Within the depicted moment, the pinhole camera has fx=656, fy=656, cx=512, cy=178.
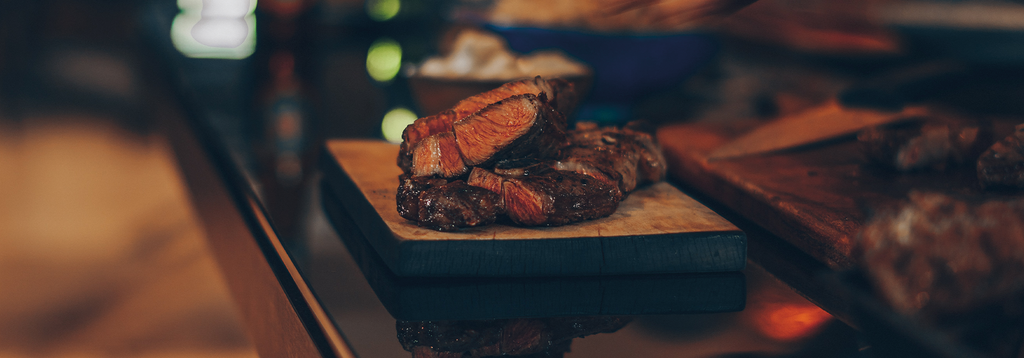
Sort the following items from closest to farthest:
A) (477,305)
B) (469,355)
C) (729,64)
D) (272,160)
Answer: (469,355) < (477,305) < (272,160) < (729,64)

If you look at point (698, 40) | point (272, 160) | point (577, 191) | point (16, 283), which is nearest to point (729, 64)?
point (698, 40)

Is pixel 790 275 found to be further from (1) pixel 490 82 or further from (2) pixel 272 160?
(2) pixel 272 160

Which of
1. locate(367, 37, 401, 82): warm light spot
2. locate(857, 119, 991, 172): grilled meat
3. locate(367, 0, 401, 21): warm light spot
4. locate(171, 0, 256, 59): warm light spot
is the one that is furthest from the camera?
locate(171, 0, 256, 59): warm light spot

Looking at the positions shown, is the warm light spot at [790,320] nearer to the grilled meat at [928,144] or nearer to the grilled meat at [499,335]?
the grilled meat at [499,335]

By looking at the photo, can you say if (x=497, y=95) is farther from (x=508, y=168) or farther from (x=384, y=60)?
(x=384, y=60)

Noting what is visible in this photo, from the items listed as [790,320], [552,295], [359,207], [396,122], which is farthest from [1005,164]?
[396,122]

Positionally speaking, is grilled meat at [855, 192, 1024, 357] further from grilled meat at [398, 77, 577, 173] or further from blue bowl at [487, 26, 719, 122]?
blue bowl at [487, 26, 719, 122]

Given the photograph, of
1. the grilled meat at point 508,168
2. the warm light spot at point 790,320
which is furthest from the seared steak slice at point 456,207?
the warm light spot at point 790,320

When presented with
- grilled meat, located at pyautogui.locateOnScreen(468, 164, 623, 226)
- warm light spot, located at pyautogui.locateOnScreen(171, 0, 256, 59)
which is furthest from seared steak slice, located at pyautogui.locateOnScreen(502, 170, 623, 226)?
warm light spot, located at pyautogui.locateOnScreen(171, 0, 256, 59)

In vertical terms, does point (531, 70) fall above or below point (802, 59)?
above
